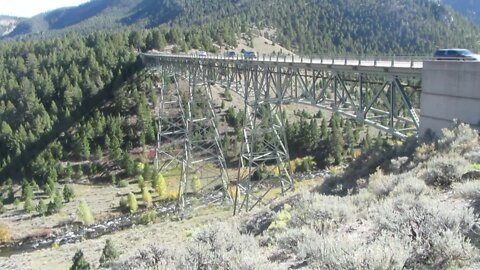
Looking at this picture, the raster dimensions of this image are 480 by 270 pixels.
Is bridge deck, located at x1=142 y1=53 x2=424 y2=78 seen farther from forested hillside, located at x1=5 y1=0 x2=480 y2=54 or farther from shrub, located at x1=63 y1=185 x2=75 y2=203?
forested hillside, located at x1=5 y1=0 x2=480 y2=54

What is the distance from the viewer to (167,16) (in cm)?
19300

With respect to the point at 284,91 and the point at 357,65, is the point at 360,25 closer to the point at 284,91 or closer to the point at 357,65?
the point at 284,91

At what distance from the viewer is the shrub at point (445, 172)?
31.2 feet

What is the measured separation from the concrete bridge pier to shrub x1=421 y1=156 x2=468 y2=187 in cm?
244

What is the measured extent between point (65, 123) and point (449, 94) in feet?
161

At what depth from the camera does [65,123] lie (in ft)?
174

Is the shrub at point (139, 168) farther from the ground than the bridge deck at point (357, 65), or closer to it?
closer to it

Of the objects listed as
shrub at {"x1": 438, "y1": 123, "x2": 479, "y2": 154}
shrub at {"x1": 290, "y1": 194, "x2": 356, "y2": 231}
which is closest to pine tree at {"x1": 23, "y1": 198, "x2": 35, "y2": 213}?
shrub at {"x1": 290, "y1": 194, "x2": 356, "y2": 231}

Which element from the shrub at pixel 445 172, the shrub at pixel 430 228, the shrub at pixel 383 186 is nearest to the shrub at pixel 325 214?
the shrub at pixel 383 186

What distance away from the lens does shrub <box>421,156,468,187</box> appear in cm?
951

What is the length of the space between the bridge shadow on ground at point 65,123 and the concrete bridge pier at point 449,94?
43.4 m

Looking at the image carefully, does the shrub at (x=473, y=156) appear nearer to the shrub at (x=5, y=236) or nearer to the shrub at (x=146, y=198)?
the shrub at (x=5, y=236)

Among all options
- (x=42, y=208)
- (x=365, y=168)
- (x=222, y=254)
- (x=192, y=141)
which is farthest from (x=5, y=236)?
(x=222, y=254)

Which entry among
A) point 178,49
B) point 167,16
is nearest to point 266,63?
point 178,49
